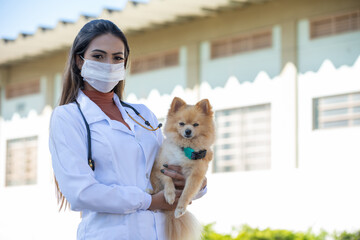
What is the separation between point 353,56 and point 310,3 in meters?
1.49

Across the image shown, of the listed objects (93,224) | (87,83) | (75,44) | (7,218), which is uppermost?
(75,44)

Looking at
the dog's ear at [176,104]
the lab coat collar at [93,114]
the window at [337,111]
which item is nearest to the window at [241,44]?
the window at [337,111]

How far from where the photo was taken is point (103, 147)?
2.78m

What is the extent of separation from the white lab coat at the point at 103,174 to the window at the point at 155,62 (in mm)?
11521

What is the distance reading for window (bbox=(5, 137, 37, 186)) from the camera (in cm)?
1797

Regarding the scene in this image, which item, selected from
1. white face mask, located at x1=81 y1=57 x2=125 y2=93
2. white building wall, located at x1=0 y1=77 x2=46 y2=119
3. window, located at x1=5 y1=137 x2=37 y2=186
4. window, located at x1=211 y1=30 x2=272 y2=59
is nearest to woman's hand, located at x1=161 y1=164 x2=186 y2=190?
white face mask, located at x1=81 y1=57 x2=125 y2=93

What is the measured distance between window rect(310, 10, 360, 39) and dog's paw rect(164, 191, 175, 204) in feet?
29.7

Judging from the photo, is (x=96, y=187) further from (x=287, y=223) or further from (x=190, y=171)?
(x=287, y=223)

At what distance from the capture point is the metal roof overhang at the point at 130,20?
493 inches

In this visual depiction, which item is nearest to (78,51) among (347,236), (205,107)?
(205,107)

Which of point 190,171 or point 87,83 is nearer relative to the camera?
point 87,83

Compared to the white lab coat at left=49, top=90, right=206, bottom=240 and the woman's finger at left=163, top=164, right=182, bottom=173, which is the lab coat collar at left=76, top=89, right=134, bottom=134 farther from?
the woman's finger at left=163, top=164, right=182, bottom=173

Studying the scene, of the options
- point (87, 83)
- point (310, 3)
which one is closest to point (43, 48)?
point (310, 3)

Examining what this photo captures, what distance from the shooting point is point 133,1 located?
41.0 ft
